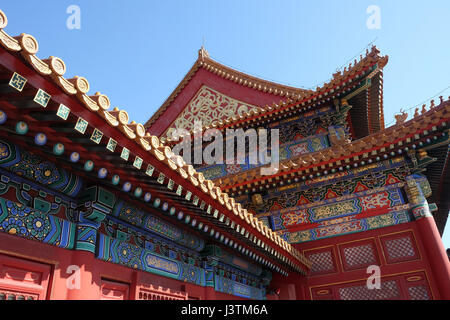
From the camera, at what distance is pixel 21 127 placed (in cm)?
271

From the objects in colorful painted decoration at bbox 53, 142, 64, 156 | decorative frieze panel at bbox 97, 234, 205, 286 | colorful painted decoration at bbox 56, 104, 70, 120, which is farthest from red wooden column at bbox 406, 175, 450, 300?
colorful painted decoration at bbox 56, 104, 70, 120

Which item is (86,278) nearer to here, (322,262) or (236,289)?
(236,289)

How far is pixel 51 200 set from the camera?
3.60m

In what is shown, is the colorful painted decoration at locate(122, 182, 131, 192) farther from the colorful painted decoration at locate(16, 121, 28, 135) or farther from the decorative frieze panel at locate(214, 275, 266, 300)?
the decorative frieze panel at locate(214, 275, 266, 300)

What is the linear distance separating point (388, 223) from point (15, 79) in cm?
790

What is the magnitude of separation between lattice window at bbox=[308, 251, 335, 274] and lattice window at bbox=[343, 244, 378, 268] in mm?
374

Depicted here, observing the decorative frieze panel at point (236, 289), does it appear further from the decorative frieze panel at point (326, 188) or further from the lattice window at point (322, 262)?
the decorative frieze panel at point (326, 188)

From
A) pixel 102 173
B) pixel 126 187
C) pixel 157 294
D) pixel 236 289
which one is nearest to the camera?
pixel 102 173

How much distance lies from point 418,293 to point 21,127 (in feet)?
25.7

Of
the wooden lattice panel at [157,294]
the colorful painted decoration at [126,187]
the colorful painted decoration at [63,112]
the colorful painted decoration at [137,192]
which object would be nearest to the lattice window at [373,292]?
the wooden lattice panel at [157,294]

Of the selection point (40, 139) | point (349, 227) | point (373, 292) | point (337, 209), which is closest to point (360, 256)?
point (349, 227)

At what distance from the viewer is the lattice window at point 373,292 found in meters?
7.47

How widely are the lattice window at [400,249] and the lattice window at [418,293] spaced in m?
0.62

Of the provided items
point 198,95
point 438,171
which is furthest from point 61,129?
point 198,95
